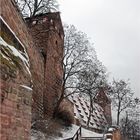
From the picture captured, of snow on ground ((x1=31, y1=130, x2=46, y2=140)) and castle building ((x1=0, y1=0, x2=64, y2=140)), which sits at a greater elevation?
castle building ((x1=0, y1=0, x2=64, y2=140))

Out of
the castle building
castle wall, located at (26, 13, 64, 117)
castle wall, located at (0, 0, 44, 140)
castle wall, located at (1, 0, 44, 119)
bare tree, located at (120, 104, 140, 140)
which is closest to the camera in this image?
castle wall, located at (0, 0, 44, 140)

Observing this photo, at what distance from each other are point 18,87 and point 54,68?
15953 mm

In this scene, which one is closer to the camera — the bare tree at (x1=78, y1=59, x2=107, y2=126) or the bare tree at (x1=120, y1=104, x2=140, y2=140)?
the bare tree at (x1=78, y1=59, x2=107, y2=126)

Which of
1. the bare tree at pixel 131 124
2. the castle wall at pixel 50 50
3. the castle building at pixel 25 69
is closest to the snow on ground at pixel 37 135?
the castle building at pixel 25 69

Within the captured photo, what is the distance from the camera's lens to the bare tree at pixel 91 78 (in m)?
25.1

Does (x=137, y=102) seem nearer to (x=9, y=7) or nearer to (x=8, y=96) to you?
(x=9, y=7)

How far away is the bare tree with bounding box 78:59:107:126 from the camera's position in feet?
82.4

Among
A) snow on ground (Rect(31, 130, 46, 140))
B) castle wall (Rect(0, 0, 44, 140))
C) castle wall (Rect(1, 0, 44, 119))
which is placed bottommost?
snow on ground (Rect(31, 130, 46, 140))

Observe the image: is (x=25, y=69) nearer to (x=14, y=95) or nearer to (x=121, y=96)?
(x=14, y=95)

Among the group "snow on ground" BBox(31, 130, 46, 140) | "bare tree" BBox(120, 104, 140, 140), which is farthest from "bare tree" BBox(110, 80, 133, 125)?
"snow on ground" BBox(31, 130, 46, 140)

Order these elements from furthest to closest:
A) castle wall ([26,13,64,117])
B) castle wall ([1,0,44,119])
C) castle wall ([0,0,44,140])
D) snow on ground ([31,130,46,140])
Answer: castle wall ([26,13,64,117]), snow on ground ([31,130,46,140]), castle wall ([1,0,44,119]), castle wall ([0,0,44,140])

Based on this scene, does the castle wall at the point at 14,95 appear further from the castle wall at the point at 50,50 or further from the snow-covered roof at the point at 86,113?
the snow-covered roof at the point at 86,113

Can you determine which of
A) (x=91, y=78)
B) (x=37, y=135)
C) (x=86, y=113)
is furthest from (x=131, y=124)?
(x=37, y=135)

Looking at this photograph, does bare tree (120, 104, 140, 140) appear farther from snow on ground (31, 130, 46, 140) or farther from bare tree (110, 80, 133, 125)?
snow on ground (31, 130, 46, 140)
